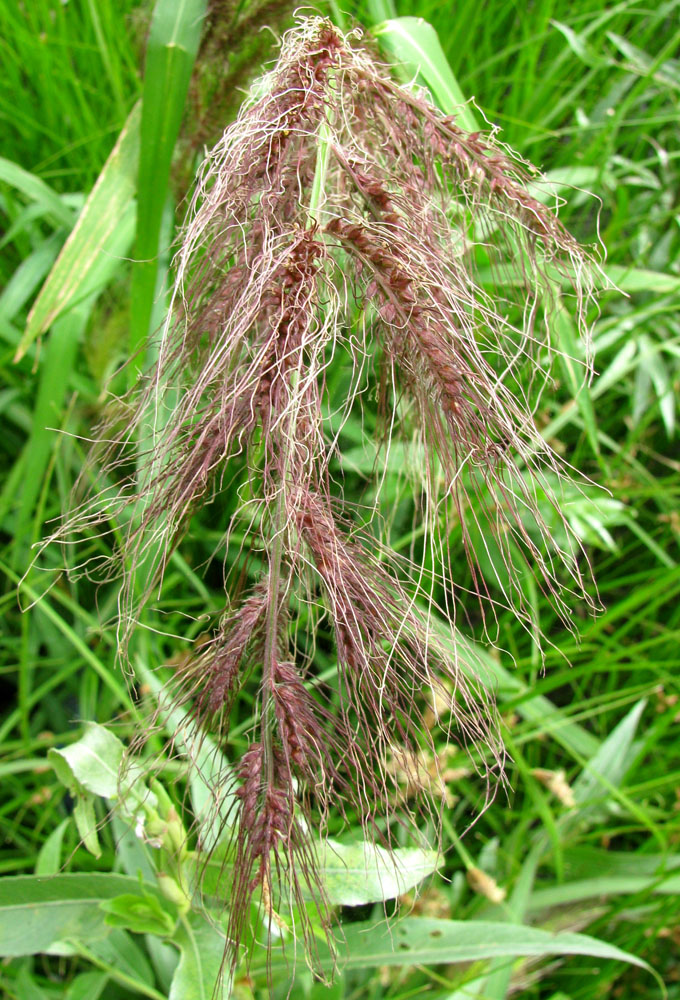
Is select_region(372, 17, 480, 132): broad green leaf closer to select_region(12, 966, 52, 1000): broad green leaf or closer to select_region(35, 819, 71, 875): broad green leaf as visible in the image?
select_region(35, 819, 71, 875): broad green leaf

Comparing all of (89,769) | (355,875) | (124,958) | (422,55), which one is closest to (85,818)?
(89,769)

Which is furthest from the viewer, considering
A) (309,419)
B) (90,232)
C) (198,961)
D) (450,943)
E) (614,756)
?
(614,756)

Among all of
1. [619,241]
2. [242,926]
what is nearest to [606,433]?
[619,241]

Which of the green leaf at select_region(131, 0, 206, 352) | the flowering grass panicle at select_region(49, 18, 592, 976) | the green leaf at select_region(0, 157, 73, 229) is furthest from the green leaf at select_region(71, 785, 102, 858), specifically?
the green leaf at select_region(0, 157, 73, 229)

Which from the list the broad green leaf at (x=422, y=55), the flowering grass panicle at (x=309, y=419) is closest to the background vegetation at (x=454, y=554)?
the broad green leaf at (x=422, y=55)

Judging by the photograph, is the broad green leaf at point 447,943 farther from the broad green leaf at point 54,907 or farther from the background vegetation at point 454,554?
the broad green leaf at point 54,907

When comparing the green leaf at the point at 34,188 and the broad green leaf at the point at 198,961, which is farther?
the green leaf at the point at 34,188

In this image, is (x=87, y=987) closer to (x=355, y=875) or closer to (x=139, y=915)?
(x=139, y=915)
